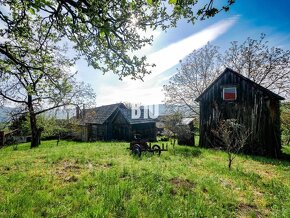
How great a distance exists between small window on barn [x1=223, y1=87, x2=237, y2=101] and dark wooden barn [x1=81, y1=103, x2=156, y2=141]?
14132mm

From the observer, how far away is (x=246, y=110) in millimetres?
16516

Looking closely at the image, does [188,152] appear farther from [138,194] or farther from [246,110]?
[138,194]

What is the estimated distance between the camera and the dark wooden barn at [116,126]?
2988 cm

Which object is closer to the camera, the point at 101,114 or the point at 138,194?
the point at 138,194

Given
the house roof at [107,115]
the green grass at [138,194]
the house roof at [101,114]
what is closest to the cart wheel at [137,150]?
the green grass at [138,194]

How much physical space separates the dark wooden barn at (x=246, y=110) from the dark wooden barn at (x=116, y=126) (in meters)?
12.4

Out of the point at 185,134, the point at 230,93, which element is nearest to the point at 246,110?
the point at 230,93

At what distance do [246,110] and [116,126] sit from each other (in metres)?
20.0

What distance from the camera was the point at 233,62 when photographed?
26.7 m

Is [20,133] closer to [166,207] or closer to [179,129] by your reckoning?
[179,129]

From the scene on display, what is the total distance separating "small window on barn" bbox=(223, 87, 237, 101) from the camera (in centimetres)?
1717

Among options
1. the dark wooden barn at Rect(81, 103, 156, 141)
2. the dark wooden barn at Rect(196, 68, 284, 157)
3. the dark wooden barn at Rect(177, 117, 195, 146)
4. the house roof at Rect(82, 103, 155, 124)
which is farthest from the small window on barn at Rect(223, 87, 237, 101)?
the house roof at Rect(82, 103, 155, 124)

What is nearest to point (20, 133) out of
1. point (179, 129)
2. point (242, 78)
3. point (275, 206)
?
point (179, 129)

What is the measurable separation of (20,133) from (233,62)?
128ft
